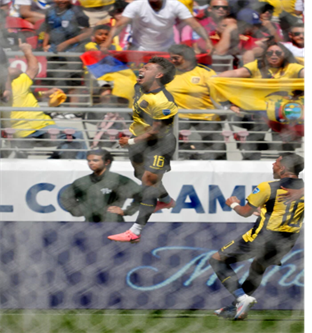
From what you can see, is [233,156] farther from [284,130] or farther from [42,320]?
[42,320]

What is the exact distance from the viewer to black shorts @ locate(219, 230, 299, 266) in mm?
1873

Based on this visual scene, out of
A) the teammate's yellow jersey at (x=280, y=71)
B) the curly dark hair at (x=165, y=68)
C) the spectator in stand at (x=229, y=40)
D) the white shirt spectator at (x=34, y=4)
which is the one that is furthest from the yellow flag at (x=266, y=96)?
the white shirt spectator at (x=34, y=4)

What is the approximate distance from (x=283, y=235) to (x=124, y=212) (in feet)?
1.94

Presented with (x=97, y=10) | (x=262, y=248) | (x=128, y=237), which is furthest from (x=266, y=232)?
(x=97, y=10)

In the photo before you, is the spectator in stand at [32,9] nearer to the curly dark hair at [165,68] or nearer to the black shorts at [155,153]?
the curly dark hair at [165,68]

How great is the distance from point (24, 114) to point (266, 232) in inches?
38.8

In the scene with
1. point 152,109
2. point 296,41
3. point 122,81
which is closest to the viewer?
point 152,109

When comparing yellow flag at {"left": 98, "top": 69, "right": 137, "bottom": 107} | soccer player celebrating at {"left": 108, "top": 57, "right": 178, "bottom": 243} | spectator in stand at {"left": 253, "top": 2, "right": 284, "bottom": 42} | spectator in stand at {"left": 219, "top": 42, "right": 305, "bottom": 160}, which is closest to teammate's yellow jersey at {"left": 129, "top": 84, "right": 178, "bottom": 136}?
soccer player celebrating at {"left": 108, "top": 57, "right": 178, "bottom": 243}

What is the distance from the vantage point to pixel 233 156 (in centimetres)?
204

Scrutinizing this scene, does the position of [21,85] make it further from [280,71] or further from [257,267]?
[257,267]

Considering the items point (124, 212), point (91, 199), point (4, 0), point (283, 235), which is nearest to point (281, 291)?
point (283, 235)

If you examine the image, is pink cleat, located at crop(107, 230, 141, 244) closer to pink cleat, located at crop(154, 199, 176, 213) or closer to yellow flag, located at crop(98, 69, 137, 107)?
pink cleat, located at crop(154, 199, 176, 213)

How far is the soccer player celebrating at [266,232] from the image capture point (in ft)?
5.91

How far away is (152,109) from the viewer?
1660 mm
